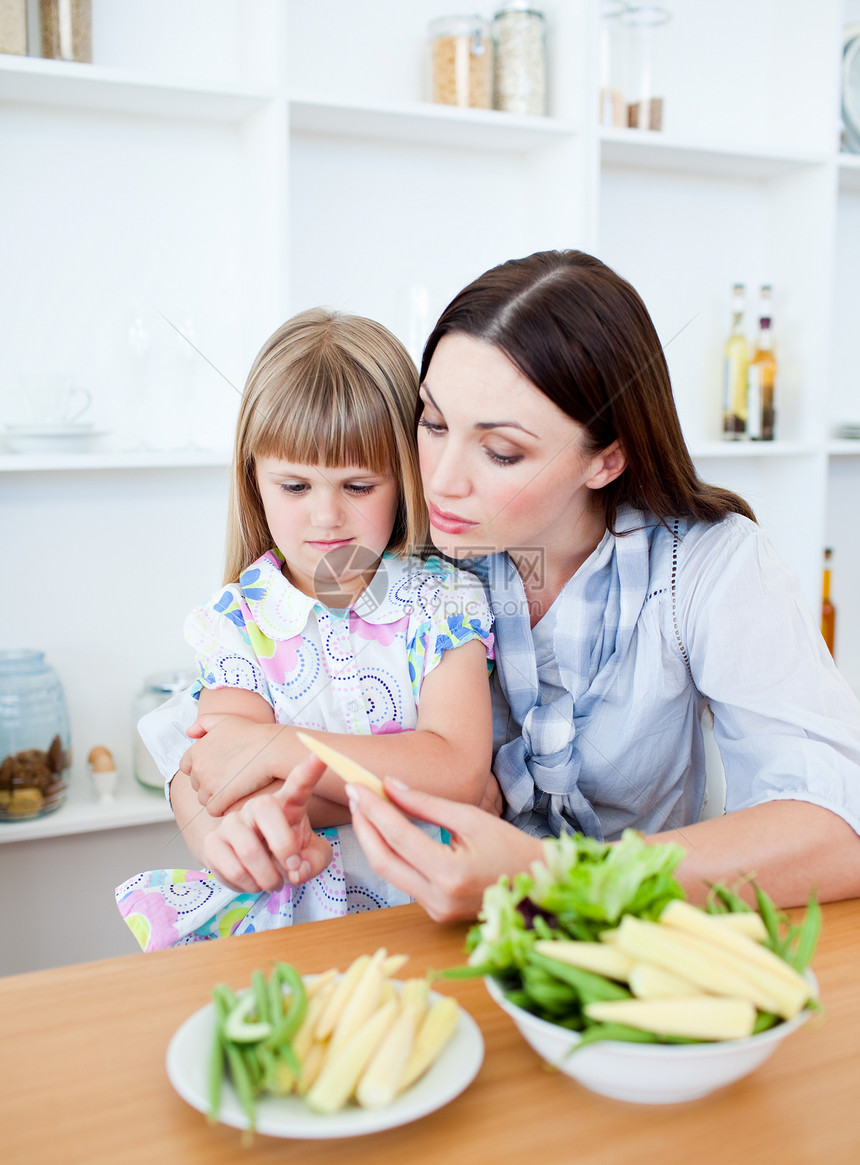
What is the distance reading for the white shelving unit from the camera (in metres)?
2.00

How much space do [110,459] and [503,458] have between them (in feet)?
3.30

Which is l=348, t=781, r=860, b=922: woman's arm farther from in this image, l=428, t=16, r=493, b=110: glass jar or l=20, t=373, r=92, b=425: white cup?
l=428, t=16, r=493, b=110: glass jar

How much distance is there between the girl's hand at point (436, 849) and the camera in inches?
30.3

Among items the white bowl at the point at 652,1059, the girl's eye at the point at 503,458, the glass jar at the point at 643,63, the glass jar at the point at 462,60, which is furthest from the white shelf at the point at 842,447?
the white bowl at the point at 652,1059

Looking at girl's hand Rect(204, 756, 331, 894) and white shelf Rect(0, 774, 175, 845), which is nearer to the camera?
girl's hand Rect(204, 756, 331, 894)

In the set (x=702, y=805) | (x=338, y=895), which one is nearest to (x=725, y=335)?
(x=702, y=805)

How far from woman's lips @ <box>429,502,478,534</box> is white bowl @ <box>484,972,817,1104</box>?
67cm

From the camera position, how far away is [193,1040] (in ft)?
2.07

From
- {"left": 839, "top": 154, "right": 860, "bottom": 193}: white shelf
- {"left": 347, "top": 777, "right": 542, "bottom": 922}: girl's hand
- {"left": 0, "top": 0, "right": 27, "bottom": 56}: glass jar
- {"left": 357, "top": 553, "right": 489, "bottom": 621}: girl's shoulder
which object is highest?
{"left": 0, "top": 0, "right": 27, "bottom": 56}: glass jar

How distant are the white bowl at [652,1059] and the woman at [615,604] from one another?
30cm

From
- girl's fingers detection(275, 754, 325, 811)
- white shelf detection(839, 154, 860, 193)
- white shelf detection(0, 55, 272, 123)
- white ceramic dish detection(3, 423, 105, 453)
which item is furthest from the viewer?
white shelf detection(839, 154, 860, 193)

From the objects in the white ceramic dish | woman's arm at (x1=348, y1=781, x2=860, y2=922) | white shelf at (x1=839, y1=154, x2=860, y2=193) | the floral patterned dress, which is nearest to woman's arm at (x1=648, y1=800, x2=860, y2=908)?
woman's arm at (x1=348, y1=781, x2=860, y2=922)

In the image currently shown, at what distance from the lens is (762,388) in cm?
253

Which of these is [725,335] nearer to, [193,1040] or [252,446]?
[252,446]
